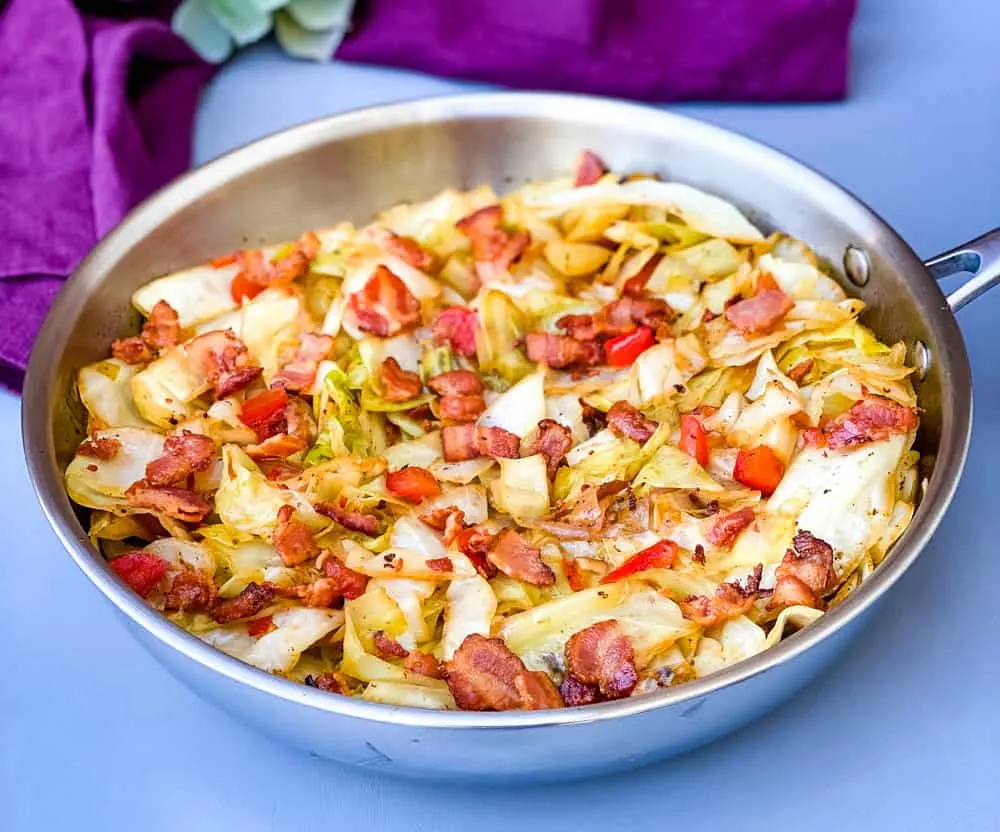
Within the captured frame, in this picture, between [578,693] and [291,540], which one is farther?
[291,540]

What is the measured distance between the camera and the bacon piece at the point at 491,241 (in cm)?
201

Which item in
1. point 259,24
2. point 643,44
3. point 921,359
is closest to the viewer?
point 921,359

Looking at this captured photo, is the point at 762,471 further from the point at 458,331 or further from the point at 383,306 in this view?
the point at 383,306

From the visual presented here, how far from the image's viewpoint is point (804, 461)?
160cm

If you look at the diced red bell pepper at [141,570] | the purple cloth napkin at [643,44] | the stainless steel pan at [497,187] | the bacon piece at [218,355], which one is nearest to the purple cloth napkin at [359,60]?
the purple cloth napkin at [643,44]

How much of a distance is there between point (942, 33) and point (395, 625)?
1.99 m

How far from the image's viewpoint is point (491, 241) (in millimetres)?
2023

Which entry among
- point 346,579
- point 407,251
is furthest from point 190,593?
point 407,251

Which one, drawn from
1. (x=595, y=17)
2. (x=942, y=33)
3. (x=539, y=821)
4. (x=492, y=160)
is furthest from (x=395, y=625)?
(x=942, y=33)

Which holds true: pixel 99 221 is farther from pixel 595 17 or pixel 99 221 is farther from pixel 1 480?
pixel 595 17

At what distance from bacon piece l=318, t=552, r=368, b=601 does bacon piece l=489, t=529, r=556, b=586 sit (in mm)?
166

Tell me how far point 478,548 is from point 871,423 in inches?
21.0

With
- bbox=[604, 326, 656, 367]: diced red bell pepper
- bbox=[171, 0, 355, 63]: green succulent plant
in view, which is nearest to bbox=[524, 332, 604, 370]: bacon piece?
bbox=[604, 326, 656, 367]: diced red bell pepper

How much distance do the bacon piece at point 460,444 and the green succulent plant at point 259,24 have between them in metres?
1.30
